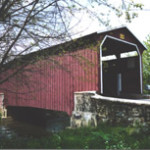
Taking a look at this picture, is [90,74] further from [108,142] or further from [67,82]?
[108,142]

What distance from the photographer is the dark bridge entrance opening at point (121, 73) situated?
10.2 m

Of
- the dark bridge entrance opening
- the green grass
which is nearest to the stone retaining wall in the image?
the green grass

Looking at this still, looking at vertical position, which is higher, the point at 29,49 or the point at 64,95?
the point at 29,49

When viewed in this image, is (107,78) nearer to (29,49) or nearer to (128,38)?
(128,38)

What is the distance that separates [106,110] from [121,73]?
538cm

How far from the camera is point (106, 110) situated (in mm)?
6094

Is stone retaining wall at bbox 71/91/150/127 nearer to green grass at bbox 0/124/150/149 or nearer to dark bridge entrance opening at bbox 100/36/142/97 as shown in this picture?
green grass at bbox 0/124/150/149

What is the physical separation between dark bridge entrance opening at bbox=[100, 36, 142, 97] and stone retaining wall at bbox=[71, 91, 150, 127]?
3155 mm

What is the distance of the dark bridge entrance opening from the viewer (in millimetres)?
10234

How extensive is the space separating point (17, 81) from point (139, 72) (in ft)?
25.8

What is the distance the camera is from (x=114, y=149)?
11.5ft

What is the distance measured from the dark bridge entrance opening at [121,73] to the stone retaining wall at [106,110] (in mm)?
3155

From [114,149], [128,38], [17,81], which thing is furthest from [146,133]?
[128,38]

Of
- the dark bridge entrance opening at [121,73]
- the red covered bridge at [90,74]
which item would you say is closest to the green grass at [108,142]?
the red covered bridge at [90,74]
